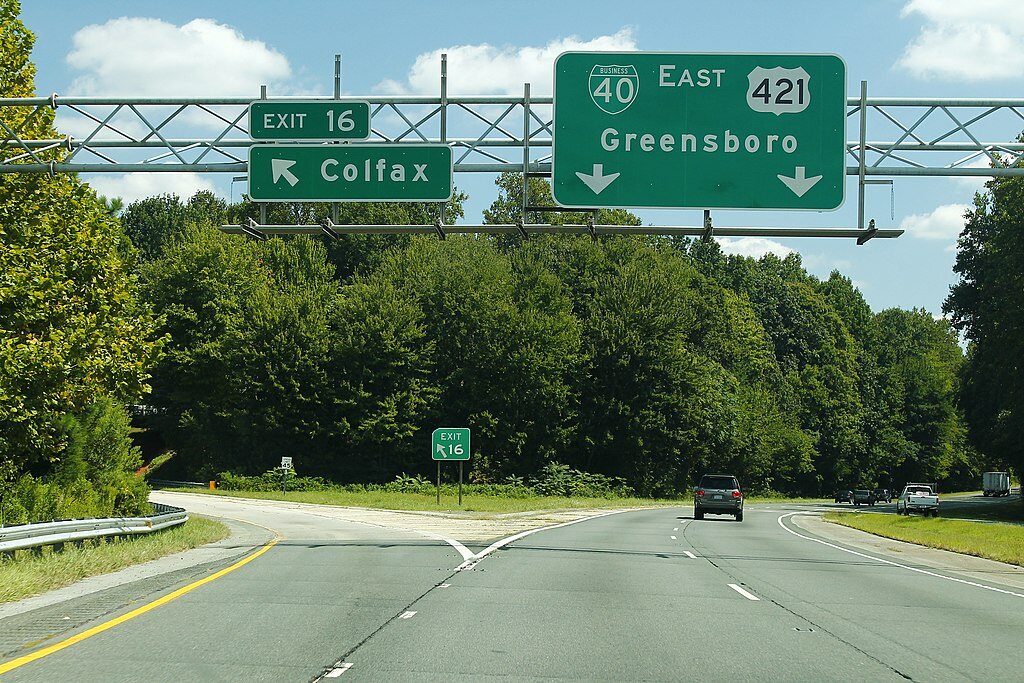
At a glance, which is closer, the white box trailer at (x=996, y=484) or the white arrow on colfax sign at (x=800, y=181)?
the white arrow on colfax sign at (x=800, y=181)

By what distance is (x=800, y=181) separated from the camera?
58.3 feet

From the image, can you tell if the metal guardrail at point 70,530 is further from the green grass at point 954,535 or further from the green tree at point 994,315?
the green tree at point 994,315

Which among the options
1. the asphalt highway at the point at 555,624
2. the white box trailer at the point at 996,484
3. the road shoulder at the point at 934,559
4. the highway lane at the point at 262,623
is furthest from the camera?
the white box trailer at the point at 996,484

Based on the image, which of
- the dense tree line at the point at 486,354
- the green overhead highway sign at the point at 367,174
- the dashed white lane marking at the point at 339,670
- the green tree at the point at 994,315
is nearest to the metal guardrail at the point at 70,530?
the green overhead highway sign at the point at 367,174

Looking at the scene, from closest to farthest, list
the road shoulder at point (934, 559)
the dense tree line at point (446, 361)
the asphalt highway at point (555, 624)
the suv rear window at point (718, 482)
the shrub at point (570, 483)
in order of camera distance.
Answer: the asphalt highway at point (555, 624) → the road shoulder at point (934, 559) → the suv rear window at point (718, 482) → the shrub at point (570, 483) → the dense tree line at point (446, 361)

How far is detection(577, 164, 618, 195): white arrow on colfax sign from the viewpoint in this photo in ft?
58.7

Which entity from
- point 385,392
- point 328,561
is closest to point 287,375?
point 385,392

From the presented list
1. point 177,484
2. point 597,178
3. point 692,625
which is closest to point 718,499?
point 597,178

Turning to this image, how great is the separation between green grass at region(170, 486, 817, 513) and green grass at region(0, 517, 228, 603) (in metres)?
25.8

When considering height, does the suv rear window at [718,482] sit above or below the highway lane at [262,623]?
below

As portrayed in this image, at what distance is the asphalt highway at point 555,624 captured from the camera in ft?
30.0

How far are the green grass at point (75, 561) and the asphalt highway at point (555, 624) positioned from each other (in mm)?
1896

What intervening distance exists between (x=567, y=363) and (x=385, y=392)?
12.3 m

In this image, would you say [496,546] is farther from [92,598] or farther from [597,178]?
[92,598]
